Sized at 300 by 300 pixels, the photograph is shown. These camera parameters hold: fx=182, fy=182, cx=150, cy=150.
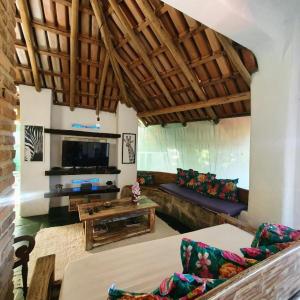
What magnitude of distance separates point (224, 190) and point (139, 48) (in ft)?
10.5

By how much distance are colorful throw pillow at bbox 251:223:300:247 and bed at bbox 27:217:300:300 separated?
20cm

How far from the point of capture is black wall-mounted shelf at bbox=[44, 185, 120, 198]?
13.6 feet

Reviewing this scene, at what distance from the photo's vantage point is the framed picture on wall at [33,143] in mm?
3961

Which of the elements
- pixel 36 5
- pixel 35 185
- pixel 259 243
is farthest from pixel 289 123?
pixel 35 185

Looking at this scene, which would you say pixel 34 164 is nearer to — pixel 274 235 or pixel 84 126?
pixel 84 126

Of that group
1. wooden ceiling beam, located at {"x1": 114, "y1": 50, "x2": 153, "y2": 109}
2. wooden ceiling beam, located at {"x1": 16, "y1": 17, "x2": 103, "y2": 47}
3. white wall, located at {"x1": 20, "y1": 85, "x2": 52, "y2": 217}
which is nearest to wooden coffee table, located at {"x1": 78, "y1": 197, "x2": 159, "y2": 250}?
white wall, located at {"x1": 20, "y1": 85, "x2": 52, "y2": 217}

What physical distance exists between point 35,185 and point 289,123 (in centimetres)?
480

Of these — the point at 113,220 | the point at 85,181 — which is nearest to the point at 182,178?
the point at 113,220

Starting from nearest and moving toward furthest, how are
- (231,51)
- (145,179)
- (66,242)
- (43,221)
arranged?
(231,51) < (66,242) < (43,221) < (145,179)

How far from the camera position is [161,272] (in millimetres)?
1412

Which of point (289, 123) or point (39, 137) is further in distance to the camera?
point (39, 137)

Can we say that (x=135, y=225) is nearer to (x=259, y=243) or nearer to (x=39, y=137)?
(x=259, y=243)

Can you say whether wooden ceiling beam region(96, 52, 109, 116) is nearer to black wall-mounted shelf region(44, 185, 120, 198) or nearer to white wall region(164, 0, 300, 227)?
black wall-mounted shelf region(44, 185, 120, 198)

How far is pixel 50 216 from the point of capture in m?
4.06
